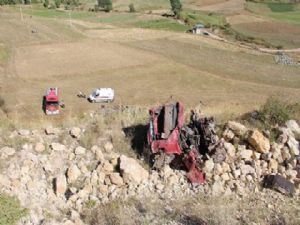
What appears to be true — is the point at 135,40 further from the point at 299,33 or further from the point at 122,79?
the point at 299,33

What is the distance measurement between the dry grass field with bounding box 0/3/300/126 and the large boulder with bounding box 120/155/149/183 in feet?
58.1

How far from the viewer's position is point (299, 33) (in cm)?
8281

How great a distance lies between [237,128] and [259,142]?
815 mm

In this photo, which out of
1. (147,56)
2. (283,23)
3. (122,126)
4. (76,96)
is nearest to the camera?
(122,126)

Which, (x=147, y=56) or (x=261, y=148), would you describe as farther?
(x=147, y=56)

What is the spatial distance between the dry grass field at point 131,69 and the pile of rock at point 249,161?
15.6 metres

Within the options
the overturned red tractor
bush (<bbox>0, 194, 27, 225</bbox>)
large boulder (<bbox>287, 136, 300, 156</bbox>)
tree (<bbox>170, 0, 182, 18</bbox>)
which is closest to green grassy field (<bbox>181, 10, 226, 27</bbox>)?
tree (<bbox>170, 0, 182, 18</bbox>)

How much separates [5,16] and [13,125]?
6724 centimetres

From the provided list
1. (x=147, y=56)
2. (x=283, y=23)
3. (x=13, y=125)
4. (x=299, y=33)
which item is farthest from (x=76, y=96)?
(x=283, y=23)

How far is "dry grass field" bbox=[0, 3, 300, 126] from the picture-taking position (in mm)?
37062

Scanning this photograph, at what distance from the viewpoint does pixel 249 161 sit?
11.9 metres

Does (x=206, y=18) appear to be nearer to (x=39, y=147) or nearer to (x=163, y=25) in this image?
(x=163, y=25)

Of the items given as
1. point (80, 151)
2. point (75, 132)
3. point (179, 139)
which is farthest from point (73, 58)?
point (179, 139)

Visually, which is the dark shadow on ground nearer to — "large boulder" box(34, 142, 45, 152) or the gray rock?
"large boulder" box(34, 142, 45, 152)
